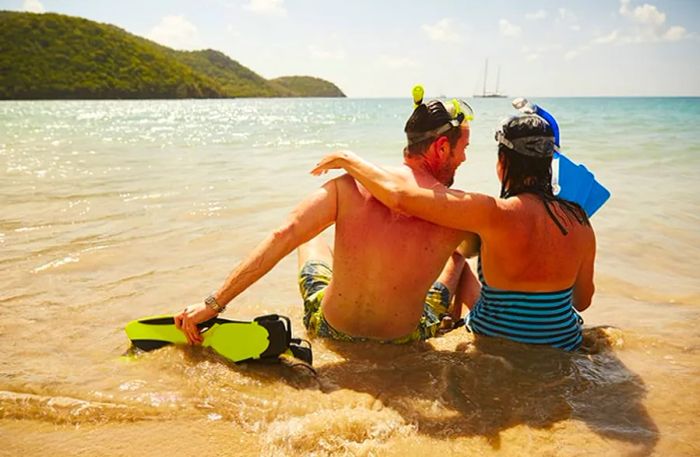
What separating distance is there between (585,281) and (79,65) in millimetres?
103048

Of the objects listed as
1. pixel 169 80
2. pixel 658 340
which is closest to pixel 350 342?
pixel 658 340

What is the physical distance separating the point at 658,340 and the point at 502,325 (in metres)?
1.20

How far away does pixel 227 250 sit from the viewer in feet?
18.2

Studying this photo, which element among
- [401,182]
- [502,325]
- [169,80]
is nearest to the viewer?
[401,182]

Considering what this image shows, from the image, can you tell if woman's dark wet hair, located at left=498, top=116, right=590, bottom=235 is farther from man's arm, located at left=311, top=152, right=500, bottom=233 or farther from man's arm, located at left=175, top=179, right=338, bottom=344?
man's arm, located at left=175, top=179, right=338, bottom=344

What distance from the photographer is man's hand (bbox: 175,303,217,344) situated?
9.34 feet

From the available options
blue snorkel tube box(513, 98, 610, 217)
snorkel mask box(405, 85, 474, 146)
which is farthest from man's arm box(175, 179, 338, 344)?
blue snorkel tube box(513, 98, 610, 217)

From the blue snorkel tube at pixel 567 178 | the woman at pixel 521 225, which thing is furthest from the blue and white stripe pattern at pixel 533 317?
the blue snorkel tube at pixel 567 178

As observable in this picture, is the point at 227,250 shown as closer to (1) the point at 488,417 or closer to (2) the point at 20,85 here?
(1) the point at 488,417

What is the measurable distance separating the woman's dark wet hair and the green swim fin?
148cm

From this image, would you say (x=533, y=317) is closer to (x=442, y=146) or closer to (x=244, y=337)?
(x=442, y=146)

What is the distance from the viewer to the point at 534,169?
285cm

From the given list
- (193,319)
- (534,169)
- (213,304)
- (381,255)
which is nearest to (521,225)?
(534,169)

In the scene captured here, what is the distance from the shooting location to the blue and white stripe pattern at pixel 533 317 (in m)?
3.00
